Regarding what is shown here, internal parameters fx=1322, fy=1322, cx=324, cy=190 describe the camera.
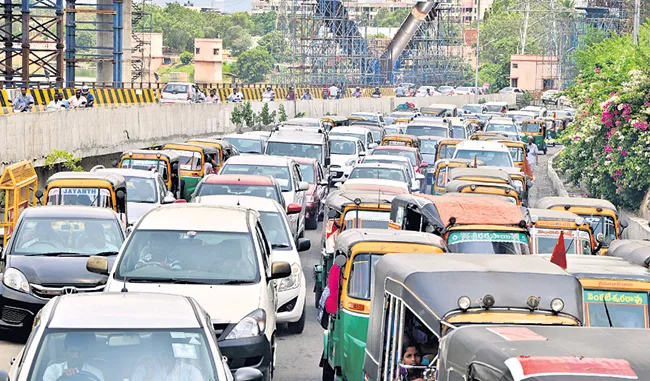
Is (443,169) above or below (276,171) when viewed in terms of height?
below

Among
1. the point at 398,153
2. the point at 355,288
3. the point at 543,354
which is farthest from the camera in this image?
the point at 398,153

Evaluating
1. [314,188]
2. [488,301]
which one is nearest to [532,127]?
[314,188]

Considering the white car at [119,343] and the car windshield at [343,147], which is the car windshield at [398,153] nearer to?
the car windshield at [343,147]

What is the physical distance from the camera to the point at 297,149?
106 feet

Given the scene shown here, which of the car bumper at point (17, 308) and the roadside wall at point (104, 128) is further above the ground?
the roadside wall at point (104, 128)

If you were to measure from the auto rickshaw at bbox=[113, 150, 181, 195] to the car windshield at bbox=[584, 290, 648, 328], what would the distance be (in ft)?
56.1

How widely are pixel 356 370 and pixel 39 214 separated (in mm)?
6037

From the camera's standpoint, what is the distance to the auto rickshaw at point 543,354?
5.48 meters

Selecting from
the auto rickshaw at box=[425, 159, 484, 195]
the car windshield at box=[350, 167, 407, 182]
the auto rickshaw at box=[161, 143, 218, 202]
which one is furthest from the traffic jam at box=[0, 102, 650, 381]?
the auto rickshaw at box=[161, 143, 218, 202]

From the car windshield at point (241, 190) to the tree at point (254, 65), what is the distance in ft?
499

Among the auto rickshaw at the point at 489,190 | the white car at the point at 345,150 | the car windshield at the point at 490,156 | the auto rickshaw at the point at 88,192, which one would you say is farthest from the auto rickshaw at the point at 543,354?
the white car at the point at 345,150

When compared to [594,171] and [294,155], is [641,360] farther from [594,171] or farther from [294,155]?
[594,171]

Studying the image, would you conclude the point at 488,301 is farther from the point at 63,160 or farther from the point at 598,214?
the point at 63,160

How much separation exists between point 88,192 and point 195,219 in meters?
8.08
